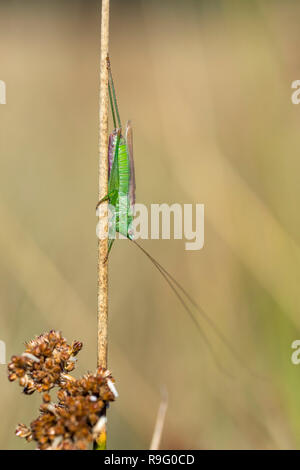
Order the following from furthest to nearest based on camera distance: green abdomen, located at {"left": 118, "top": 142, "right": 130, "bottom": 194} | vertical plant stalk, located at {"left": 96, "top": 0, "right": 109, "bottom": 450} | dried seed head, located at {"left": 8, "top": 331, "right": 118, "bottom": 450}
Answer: green abdomen, located at {"left": 118, "top": 142, "right": 130, "bottom": 194}, vertical plant stalk, located at {"left": 96, "top": 0, "right": 109, "bottom": 450}, dried seed head, located at {"left": 8, "top": 331, "right": 118, "bottom": 450}

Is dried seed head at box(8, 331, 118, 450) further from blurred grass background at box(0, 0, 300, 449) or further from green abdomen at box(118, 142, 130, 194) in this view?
blurred grass background at box(0, 0, 300, 449)

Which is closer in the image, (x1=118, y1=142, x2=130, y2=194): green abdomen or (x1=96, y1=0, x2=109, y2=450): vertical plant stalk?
(x1=96, y1=0, x2=109, y2=450): vertical plant stalk

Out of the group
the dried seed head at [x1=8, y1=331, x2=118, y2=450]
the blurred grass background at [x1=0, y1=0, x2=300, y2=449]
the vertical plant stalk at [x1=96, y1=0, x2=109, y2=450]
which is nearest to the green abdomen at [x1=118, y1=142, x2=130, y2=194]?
the vertical plant stalk at [x1=96, y1=0, x2=109, y2=450]

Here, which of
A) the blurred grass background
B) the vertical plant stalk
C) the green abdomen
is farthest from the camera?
the blurred grass background

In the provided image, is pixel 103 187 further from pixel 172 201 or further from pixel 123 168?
pixel 172 201

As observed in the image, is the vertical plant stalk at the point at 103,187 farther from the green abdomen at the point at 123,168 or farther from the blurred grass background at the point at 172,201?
the blurred grass background at the point at 172,201

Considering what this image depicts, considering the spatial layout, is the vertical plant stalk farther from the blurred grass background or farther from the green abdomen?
the blurred grass background

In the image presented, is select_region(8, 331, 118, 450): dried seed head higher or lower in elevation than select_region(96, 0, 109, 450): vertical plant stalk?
lower

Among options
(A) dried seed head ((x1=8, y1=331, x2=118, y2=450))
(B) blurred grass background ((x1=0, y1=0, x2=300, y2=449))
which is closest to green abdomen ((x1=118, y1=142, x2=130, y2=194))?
(A) dried seed head ((x1=8, y1=331, x2=118, y2=450))
